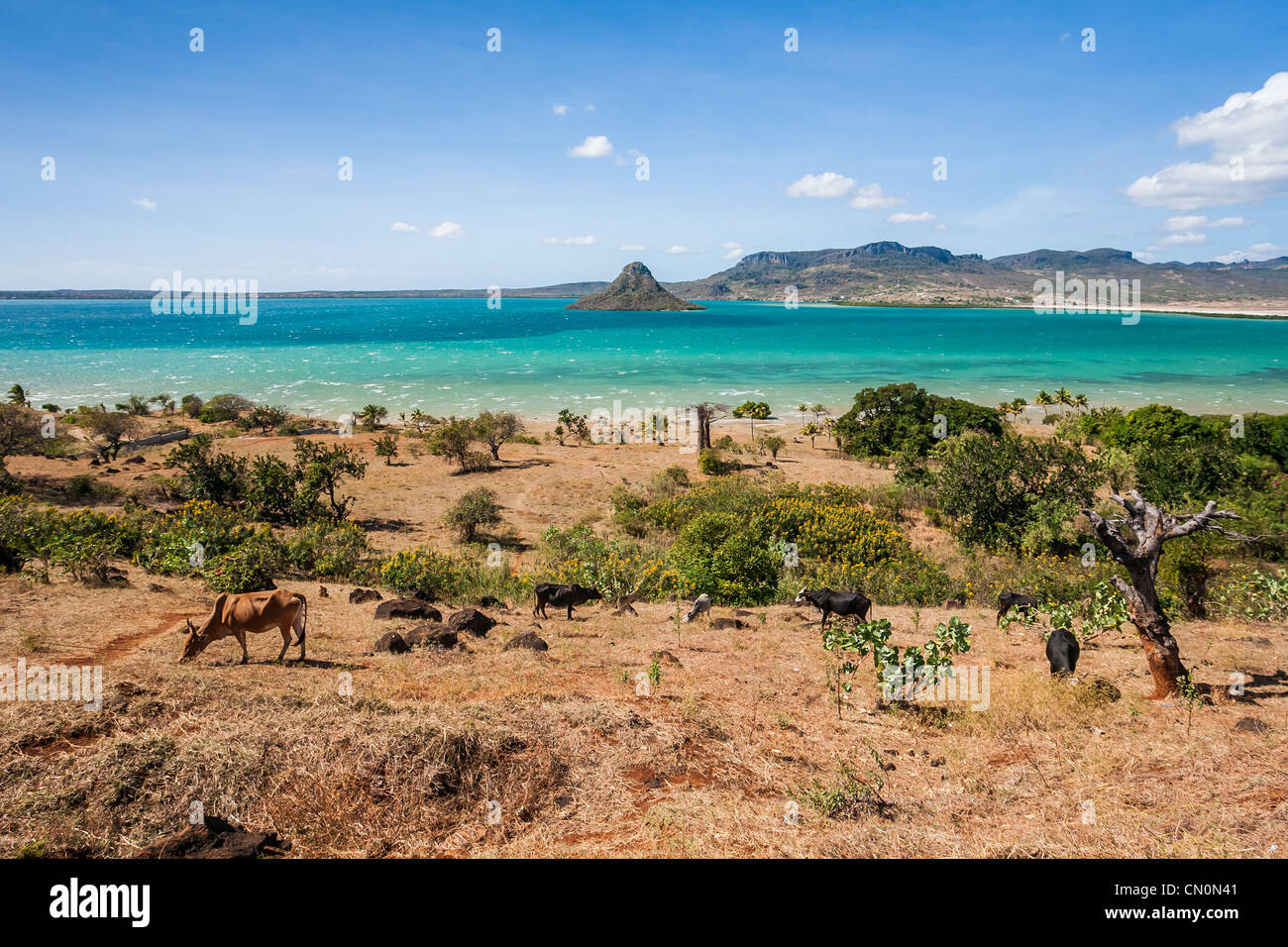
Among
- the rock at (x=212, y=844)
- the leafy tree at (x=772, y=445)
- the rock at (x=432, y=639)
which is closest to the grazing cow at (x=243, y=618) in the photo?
the rock at (x=432, y=639)

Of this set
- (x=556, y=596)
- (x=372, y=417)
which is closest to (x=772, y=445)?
(x=556, y=596)

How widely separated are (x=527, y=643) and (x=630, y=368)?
7643cm

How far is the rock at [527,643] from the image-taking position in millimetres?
10484

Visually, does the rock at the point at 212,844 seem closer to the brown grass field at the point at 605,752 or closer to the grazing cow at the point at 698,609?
the brown grass field at the point at 605,752

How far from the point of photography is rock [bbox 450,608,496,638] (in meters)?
11.2

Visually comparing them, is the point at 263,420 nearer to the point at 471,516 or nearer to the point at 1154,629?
the point at 471,516

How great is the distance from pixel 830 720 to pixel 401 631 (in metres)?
7.41

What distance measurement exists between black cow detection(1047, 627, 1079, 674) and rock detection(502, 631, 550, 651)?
26.2ft

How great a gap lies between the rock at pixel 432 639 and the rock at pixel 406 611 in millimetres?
1556
